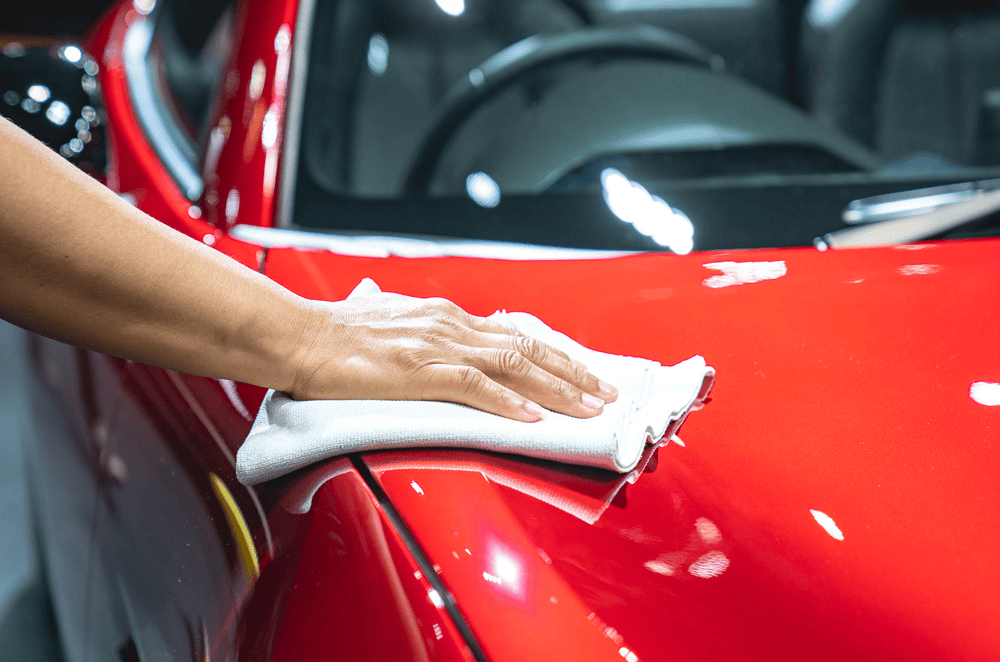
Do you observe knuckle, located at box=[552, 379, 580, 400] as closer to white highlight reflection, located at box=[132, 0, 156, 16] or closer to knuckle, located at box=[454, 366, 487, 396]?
knuckle, located at box=[454, 366, 487, 396]

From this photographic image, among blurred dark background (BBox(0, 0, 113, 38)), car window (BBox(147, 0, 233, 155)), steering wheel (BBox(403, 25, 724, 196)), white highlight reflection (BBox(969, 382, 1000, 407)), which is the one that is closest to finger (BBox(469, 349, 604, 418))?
white highlight reflection (BBox(969, 382, 1000, 407))

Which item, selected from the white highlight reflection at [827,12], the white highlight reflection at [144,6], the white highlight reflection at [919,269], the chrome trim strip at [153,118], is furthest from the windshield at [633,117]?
Answer: the white highlight reflection at [144,6]

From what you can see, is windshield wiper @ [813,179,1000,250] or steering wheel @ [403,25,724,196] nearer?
windshield wiper @ [813,179,1000,250]

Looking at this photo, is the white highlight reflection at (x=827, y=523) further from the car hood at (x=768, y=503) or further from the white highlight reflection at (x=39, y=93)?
the white highlight reflection at (x=39, y=93)

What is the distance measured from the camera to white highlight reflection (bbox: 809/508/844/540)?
491 mm

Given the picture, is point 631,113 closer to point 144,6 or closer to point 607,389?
point 607,389

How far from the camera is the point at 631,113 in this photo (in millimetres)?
1222

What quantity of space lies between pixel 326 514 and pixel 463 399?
14 cm

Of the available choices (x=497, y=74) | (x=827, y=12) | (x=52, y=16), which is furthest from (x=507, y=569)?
(x=52, y=16)

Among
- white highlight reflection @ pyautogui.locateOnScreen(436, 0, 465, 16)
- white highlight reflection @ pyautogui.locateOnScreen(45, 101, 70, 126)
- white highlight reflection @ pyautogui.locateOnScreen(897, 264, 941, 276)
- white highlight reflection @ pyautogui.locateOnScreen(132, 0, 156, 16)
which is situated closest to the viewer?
white highlight reflection @ pyautogui.locateOnScreen(897, 264, 941, 276)

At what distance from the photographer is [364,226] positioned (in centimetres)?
97

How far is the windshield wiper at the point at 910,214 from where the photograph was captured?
2.87 ft

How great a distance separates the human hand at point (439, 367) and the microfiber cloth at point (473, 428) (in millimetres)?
12

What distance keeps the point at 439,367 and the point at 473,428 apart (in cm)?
8
